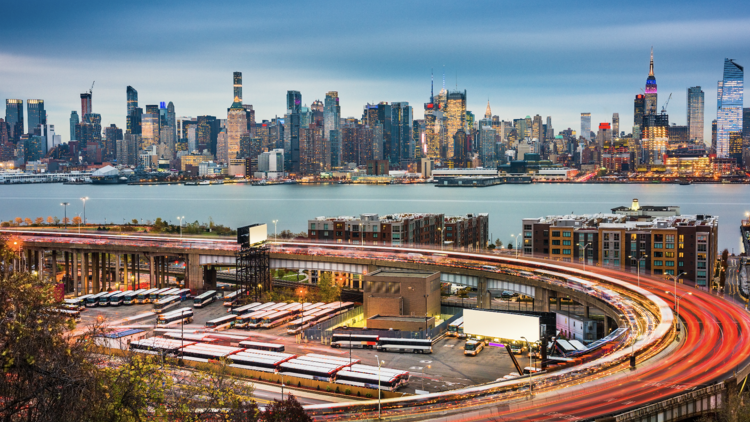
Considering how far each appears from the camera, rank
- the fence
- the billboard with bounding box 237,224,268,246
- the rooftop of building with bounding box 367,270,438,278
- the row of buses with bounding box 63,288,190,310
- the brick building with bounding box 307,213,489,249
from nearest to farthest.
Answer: the fence < the rooftop of building with bounding box 367,270,438,278 < the row of buses with bounding box 63,288,190,310 < the billboard with bounding box 237,224,268,246 < the brick building with bounding box 307,213,489,249

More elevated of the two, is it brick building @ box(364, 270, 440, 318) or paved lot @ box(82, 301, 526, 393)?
brick building @ box(364, 270, 440, 318)

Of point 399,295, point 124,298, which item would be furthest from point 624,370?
point 124,298

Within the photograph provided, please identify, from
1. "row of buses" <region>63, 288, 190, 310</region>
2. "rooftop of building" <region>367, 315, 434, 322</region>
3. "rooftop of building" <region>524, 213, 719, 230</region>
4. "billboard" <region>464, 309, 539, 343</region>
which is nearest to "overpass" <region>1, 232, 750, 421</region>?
"billboard" <region>464, 309, 539, 343</region>

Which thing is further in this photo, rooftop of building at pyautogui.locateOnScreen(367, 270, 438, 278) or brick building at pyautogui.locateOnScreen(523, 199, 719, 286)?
brick building at pyautogui.locateOnScreen(523, 199, 719, 286)

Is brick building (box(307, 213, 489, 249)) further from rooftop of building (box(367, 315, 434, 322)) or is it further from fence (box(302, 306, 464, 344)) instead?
fence (box(302, 306, 464, 344))

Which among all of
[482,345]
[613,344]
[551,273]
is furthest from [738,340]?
[551,273]

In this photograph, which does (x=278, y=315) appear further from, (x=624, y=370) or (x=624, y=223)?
(x=624, y=223)
